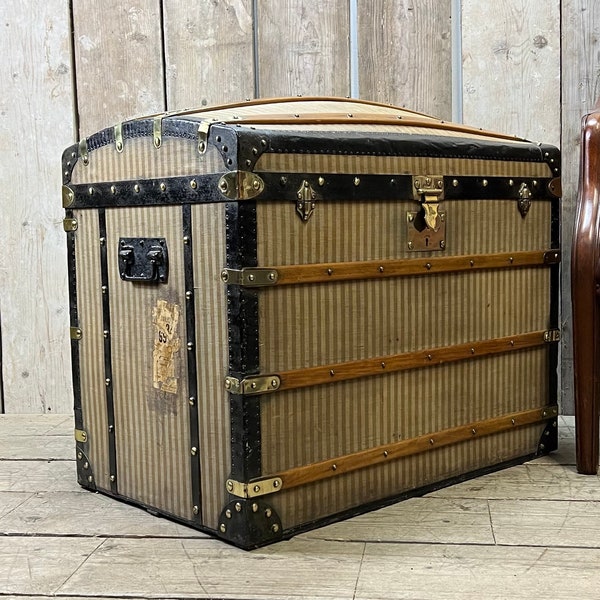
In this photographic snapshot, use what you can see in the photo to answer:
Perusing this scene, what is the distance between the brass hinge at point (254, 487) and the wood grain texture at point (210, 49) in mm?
1224

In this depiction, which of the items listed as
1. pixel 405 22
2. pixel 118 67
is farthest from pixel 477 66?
pixel 118 67

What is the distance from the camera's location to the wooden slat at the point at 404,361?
1.56 meters

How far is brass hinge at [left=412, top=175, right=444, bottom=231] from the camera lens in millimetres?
1733

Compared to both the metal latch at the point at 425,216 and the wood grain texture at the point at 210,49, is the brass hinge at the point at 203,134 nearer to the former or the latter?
the metal latch at the point at 425,216

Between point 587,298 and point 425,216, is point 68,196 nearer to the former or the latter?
point 425,216

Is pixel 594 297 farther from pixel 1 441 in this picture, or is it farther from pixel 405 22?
pixel 1 441

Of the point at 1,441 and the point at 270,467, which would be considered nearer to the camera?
the point at 270,467

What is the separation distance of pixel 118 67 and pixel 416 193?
1.08 m

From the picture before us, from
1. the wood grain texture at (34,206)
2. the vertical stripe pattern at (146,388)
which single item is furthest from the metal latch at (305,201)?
the wood grain texture at (34,206)

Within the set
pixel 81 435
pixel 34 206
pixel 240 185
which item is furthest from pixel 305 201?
pixel 34 206

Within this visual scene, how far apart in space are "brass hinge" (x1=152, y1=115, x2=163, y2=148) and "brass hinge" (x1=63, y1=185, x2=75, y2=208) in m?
0.31

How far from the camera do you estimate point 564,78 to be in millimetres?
2322

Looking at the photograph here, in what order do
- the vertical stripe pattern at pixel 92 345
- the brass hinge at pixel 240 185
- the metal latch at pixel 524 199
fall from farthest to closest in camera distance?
the metal latch at pixel 524 199
the vertical stripe pattern at pixel 92 345
the brass hinge at pixel 240 185

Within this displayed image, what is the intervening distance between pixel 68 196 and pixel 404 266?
2.34 ft
